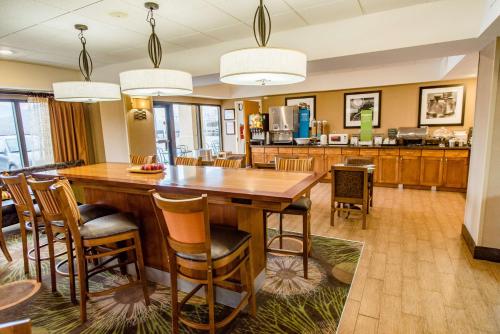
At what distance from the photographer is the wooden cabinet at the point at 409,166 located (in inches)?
218

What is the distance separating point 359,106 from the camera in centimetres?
668

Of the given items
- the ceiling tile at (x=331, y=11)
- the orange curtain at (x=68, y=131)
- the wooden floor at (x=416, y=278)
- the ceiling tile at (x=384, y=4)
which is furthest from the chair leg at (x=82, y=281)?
the orange curtain at (x=68, y=131)

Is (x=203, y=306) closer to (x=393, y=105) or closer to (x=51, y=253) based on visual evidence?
(x=51, y=253)

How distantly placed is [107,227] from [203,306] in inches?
37.7

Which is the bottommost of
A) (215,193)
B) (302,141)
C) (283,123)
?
(215,193)

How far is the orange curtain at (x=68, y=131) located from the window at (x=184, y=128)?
2.13 meters

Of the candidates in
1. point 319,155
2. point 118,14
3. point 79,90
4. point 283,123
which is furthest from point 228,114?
point 79,90

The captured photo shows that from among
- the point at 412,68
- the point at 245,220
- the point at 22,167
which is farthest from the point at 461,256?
the point at 22,167

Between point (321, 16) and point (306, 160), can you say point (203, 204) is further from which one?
point (321, 16)

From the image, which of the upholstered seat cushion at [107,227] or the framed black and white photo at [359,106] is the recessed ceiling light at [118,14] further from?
the framed black and white photo at [359,106]

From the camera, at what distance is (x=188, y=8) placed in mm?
2621

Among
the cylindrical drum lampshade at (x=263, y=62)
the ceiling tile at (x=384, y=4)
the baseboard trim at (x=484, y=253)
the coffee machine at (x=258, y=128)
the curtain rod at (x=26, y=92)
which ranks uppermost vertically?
the ceiling tile at (x=384, y=4)

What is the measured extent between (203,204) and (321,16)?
2.51m

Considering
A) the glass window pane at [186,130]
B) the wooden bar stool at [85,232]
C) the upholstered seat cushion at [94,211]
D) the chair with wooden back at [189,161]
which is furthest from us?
the glass window pane at [186,130]
